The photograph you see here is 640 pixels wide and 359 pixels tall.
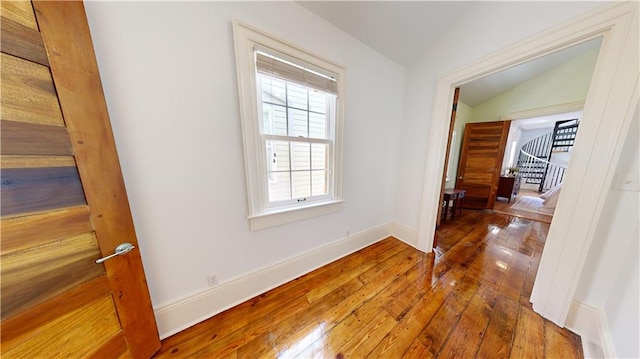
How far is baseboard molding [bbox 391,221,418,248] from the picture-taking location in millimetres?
2316

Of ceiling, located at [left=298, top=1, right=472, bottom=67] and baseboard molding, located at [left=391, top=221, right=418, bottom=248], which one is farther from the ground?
ceiling, located at [left=298, top=1, right=472, bottom=67]

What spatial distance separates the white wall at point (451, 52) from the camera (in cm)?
131

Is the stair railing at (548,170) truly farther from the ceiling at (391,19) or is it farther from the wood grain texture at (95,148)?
the wood grain texture at (95,148)

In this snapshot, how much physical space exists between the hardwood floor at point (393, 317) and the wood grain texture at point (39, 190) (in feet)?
3.55

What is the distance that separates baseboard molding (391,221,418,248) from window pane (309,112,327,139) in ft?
5.61

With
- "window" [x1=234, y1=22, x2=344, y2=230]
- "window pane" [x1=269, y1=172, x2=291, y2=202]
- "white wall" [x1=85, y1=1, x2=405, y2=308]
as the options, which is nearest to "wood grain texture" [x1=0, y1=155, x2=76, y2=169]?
"white wall" [x1=85, y1=1, x2=405, y2=308]

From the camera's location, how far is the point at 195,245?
4.07 ft

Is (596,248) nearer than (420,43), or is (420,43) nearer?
(596,248)

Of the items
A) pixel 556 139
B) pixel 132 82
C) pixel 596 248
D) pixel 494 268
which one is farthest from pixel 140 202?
pixel 556 139

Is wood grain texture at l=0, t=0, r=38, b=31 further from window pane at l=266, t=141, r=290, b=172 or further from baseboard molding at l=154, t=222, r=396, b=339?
baseboard molding at l=154, t=222, r=396, b=339

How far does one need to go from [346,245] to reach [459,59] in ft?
7.58

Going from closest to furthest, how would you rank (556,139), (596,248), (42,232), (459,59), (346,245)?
(42,232)
(596,248)
(459,59)
(346,245)
(556,139)

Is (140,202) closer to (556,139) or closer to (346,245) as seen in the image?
(346,245)

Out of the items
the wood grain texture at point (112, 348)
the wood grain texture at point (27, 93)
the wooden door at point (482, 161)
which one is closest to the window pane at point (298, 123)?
the wood grain texture at point (27, 93)
